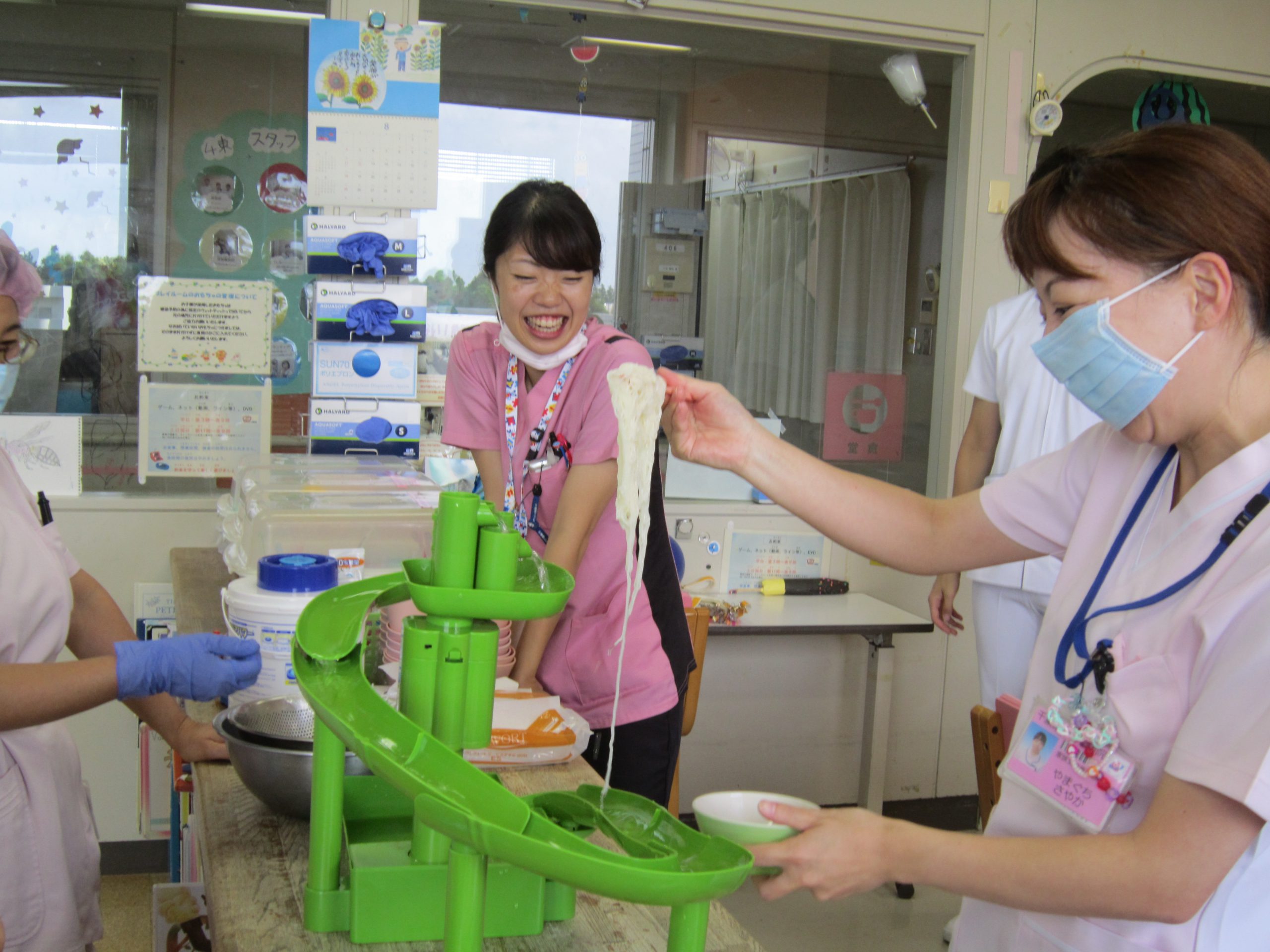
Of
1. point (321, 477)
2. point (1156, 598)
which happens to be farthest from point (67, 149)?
Answer: point (1156, 598)

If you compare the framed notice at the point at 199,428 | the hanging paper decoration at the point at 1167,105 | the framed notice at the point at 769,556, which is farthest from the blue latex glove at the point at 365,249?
the hanging paper decoration at the point at 1167,105

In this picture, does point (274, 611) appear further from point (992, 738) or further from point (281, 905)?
point (992, 738)

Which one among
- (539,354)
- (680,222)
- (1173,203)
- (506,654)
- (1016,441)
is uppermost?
(680,222)

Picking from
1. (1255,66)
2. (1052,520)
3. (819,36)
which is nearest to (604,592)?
(1052,520)

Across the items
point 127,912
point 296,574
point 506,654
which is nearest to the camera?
point 296,574

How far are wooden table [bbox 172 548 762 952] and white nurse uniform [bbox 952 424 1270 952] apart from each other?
1.15ft

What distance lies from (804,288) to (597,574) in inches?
82.6

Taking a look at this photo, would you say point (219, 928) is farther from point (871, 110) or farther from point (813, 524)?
point (871, 110)

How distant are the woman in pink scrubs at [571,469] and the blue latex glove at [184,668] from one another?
52 cm

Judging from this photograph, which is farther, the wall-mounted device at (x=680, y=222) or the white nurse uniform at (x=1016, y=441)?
the wall-mounted device at (x=680, y=222)

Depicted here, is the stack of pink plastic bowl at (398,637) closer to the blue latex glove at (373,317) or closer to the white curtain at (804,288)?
the blue latex glove at (373,317)

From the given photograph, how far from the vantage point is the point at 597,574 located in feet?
6.10

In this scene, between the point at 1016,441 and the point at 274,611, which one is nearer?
the point at 274,611

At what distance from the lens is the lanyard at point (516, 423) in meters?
1.91
